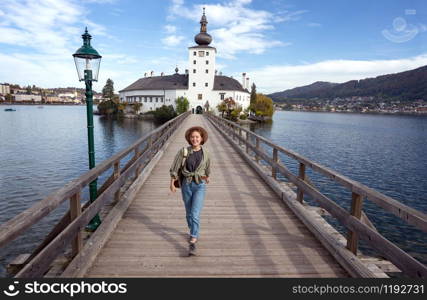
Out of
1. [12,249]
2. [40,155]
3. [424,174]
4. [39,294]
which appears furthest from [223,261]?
[40,155]

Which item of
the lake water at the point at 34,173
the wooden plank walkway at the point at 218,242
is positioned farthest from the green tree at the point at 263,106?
the wooden plank walkway at the point at 218,242

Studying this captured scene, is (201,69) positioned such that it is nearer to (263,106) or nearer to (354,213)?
(263,106)

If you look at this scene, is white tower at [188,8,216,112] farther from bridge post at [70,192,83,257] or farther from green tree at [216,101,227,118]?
bridge post at [70,192,83,257]

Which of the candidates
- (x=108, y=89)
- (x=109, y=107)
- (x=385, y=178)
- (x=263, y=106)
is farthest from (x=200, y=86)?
(x=385, y=178)

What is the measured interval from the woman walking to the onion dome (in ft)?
238

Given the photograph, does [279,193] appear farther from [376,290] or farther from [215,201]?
[376,290]

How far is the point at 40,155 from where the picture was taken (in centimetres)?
2781

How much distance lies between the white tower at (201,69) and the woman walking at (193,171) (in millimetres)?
70656

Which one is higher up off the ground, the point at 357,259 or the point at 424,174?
the point at 357,259

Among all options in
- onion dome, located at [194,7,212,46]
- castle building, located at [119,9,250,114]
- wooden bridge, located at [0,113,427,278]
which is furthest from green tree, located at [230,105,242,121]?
wooden bridge, located at [0,113,427,278]

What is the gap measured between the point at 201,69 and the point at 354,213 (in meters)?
72.0

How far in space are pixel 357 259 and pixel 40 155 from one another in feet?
101

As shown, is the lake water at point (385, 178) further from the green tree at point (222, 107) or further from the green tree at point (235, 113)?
the green tree at point (222, 107)

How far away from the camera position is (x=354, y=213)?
367cm
